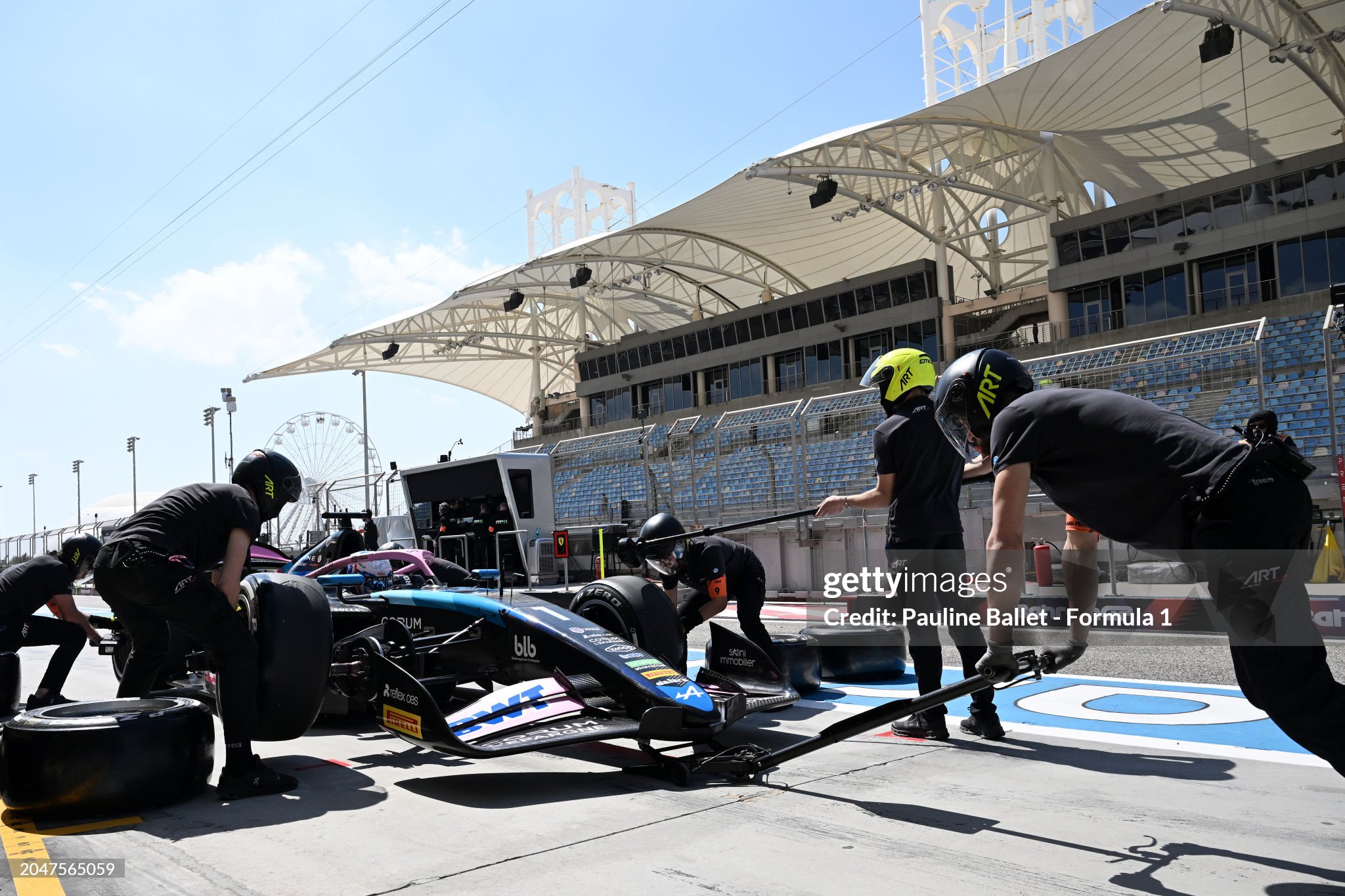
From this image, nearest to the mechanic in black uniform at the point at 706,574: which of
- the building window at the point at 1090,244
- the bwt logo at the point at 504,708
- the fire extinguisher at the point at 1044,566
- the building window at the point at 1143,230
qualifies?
the bwt logo at the point at 504,708

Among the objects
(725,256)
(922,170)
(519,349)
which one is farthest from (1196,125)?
(519,349)

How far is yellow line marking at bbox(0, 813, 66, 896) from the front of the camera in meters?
3.09

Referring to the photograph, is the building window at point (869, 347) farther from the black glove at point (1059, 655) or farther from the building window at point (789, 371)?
the black glove at point (1059, 655)

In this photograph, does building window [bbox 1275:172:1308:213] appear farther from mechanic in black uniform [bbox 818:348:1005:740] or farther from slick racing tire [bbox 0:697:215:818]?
slick racing tire [bbox 0:697:215:818]

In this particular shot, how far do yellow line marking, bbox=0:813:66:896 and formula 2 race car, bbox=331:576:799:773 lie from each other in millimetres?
1377

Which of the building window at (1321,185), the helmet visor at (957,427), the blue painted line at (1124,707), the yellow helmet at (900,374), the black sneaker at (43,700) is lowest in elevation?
the blue painted line at (1124,707)

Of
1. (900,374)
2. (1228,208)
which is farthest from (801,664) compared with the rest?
(1228,208)

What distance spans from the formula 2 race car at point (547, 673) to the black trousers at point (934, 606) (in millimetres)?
717

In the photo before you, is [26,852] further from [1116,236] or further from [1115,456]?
[1116,236]

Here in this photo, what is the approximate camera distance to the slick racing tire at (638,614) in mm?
5398

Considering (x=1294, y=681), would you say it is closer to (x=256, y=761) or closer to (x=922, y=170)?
(x=256, y=761)

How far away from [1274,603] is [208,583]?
13.7 feet

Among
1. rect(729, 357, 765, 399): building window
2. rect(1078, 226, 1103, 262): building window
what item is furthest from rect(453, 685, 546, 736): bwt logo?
rect(729, 357, 765, 399): building window

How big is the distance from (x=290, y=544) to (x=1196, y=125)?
110 feet
